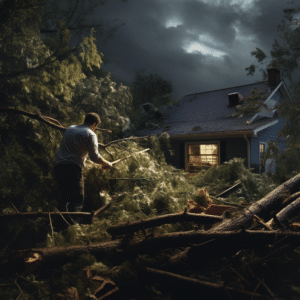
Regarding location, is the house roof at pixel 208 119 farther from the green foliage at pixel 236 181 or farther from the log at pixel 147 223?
the log at pixel 147 223

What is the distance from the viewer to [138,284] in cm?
186

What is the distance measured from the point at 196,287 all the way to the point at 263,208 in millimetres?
1152

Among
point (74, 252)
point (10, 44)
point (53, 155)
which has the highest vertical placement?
point (10, 44)

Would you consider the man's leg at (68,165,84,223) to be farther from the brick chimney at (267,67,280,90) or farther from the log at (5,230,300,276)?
the brick chimney at (267,67,280,90)

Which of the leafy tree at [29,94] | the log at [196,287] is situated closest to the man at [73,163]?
the leafy tree at [29,94]

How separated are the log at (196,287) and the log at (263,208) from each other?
533 millimetres

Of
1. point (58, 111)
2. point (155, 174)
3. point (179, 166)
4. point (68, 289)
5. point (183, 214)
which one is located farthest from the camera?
point (179, 166)

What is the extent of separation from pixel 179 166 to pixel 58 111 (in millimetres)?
7453

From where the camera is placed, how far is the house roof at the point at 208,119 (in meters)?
10.4

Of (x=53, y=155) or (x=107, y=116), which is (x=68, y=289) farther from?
(x=107, y=116)

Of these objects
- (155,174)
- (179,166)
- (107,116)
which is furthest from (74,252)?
(179,166)

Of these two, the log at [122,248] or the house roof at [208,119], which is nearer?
the log at [122,248]

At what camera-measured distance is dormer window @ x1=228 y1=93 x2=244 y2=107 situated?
40.8ft

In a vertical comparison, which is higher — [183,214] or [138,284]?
[183,214]
